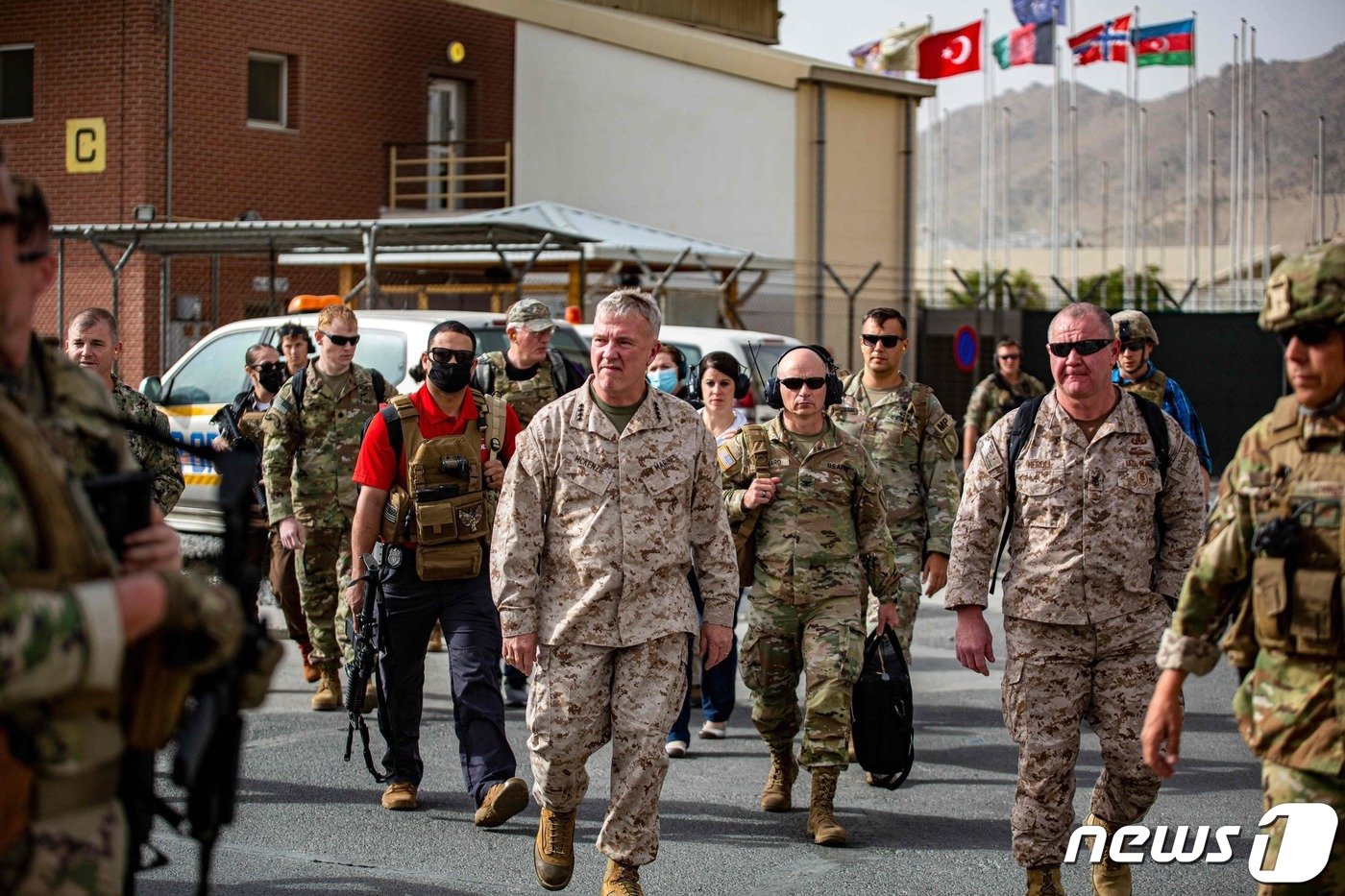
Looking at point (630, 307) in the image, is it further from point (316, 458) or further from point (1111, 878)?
point (316, 458)

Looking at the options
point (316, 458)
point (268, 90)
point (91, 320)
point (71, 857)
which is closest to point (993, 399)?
point (316, 458)

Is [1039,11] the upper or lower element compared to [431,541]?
upper

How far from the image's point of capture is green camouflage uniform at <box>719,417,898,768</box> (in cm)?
661

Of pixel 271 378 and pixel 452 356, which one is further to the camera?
pixel 271 378

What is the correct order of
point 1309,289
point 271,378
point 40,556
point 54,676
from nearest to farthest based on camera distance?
point 54,676, point 40,556, point 1309,289, point 271,378

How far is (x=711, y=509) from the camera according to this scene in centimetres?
566

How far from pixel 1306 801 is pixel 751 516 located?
10.7 ft

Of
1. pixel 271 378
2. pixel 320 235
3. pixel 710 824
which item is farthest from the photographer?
pixel 320 235

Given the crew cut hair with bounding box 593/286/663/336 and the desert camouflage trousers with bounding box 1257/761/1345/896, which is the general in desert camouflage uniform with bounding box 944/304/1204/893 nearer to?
the crew cut hair with bounding box 593/286/663/336

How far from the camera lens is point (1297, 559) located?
3.74 metres

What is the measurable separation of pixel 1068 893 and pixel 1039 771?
24.6 inches

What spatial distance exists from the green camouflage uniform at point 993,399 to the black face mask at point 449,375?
30.5 feet

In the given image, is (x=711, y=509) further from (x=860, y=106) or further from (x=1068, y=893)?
(x=860, y=106)

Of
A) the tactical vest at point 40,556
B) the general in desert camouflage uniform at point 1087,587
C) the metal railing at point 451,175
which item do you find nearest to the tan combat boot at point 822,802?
the general in desert camouflage uniform at point 1087,587
